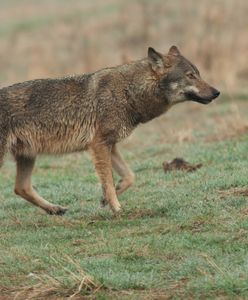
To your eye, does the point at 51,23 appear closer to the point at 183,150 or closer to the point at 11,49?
the point at 11,49

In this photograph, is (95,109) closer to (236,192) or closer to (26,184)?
(26,184)

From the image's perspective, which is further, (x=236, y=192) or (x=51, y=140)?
(x=51, y=140)

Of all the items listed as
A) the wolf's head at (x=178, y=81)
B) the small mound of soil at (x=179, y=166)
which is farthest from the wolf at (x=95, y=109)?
the small mound of soil at (x=179, y=166)

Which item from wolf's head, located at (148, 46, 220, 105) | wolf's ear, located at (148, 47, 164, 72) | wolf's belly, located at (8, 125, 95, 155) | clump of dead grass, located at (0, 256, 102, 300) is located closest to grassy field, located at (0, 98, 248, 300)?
clump of dead grass, located at (0, 256, 102, 300)

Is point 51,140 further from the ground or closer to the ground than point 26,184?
further from the ground

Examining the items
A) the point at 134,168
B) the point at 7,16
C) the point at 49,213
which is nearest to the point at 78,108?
the point at 49,213

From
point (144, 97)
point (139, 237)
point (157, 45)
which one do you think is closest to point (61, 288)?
point (139, 237)

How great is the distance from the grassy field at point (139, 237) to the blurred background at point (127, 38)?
850cm

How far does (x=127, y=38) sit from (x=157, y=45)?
1017mm

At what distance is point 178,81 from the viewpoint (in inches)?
380

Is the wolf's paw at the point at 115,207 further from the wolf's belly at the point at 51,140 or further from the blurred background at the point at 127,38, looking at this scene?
the blurred background at the point at 127,38

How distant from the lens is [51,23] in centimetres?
3375

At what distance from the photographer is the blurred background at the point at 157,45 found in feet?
59.7

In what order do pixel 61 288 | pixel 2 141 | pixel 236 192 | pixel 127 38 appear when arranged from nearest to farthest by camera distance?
pixel 61 288 → pixel 2 141 → pixel 236 192 → pixel 127 38
